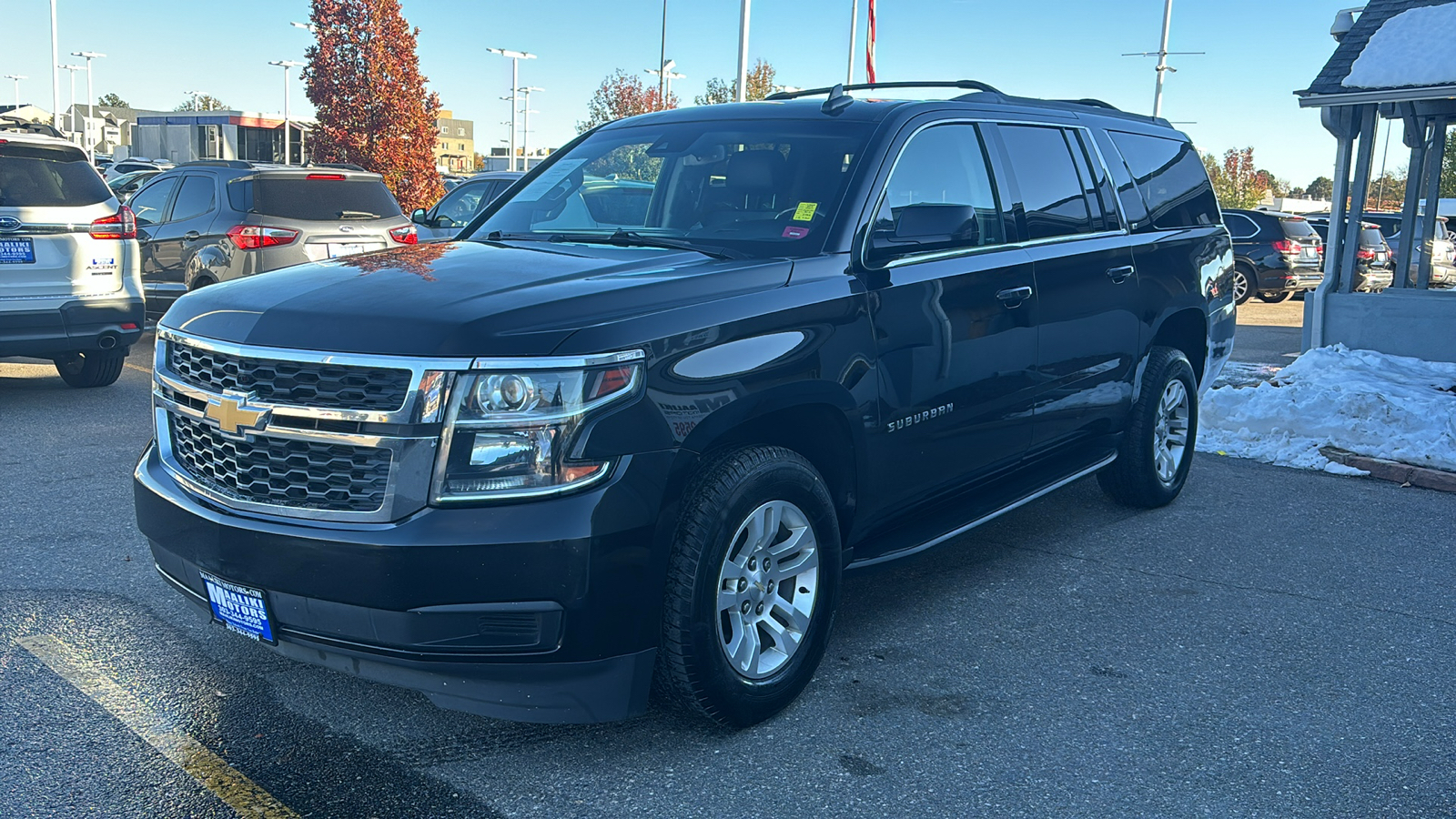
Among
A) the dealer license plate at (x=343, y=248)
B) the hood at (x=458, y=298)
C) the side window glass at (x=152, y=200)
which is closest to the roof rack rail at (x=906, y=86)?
the hood at (x=458, y=298)

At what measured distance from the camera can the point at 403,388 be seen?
118 inches

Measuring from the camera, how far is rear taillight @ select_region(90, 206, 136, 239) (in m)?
8.57

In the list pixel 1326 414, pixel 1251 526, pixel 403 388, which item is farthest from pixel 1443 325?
pixel 403 388

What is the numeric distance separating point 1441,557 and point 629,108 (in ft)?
148

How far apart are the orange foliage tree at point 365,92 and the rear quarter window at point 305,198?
22527 mm

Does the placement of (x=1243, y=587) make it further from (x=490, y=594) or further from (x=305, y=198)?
(x=305, y=198)

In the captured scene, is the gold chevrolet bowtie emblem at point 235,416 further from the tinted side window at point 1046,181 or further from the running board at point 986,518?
the tinted side window at point 1046,181

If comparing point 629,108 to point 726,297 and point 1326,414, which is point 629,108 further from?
point 726,297

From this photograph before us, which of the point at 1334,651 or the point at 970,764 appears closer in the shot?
the point at 970,764

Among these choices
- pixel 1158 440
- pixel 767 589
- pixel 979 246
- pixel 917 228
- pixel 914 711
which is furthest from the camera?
pixel 1158 440

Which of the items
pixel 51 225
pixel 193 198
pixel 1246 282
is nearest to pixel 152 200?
pixel 193 198

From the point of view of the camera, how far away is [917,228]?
4066 mm

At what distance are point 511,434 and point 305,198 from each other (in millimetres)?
9067

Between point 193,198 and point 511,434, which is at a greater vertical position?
point 193,198
